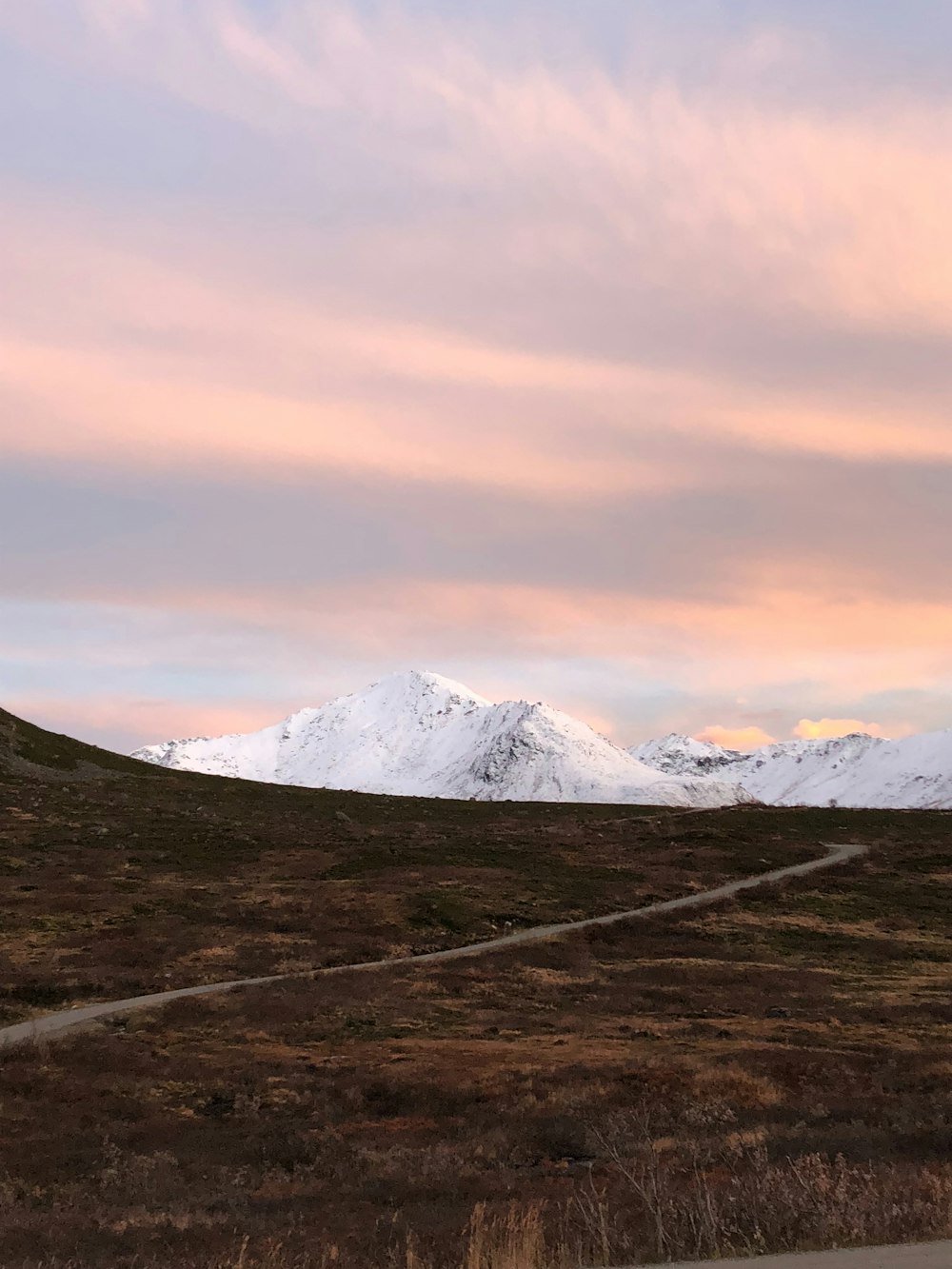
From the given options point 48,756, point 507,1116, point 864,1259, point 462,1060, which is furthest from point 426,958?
point 48,756

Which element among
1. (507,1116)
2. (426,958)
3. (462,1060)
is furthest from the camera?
(426,958)

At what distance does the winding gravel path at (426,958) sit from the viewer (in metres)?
38.4

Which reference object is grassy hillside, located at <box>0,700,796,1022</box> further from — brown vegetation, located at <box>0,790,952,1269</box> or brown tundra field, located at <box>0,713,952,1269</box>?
brown vegetation, located at <box>0,790,952,1269</box>

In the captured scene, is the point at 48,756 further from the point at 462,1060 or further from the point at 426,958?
the point at 462,1060

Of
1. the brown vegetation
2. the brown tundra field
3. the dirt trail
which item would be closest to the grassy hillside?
the brown tundra field

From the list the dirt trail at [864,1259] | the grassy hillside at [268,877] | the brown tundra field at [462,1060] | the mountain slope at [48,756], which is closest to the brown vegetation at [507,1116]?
the brown tundra field at [462,1060]

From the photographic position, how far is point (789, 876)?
83375 millimetres

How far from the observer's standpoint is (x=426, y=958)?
5578 centimetres

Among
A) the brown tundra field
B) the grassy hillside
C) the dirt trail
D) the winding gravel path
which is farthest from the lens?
the grassy hillside

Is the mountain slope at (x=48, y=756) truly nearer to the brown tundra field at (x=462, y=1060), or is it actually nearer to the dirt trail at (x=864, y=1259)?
the brown tundra field at (x=462, y=1060)

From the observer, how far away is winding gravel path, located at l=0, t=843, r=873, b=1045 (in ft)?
126

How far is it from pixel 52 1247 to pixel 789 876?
242 ft

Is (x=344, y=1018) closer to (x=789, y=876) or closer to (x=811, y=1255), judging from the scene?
(x=811, y=1255)

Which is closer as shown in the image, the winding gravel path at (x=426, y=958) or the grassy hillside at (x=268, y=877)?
the winding gravel path at (x=426, y=958)
